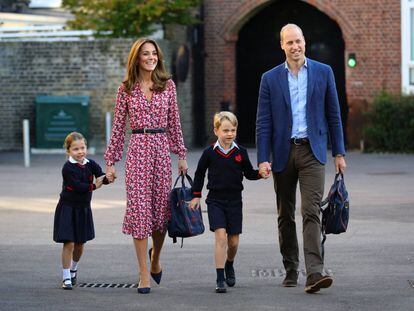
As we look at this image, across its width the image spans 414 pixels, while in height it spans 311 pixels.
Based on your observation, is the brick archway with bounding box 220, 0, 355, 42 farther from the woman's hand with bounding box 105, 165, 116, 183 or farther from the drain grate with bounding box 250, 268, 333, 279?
the woman's hand with bounding box 105, 165, 116, 183

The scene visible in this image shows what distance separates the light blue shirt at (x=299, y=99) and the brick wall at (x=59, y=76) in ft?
60.4

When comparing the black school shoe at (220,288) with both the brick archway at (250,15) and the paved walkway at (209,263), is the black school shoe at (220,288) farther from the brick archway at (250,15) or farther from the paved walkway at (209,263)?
the brick archway at (250,15)

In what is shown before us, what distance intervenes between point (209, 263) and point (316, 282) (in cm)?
217

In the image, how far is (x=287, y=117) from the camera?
9352mm

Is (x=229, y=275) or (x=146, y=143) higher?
(x=146, y=143)

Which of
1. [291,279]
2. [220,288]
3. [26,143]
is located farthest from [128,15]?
[220,288]

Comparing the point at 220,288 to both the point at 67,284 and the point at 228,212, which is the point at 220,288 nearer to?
the point at 228,212

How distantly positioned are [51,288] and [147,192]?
41.5 inches

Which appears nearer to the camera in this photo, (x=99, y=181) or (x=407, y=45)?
(x=99, y=181)

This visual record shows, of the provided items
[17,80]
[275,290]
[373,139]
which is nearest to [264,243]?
[275,290]

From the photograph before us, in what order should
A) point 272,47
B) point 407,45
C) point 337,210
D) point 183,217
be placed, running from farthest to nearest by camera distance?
1. point 272,47
2. point 407,45
3. point 183,217
4. point 337,210

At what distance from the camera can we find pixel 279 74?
9.45 m

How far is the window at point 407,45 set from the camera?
91.5 ft

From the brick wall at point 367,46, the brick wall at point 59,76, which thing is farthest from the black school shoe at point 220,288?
the brick wall at point 367,46
